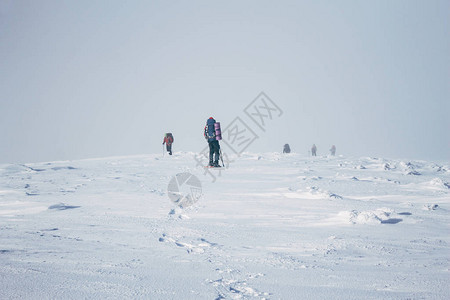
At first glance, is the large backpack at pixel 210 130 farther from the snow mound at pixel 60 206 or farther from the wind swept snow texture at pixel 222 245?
the snow mound at pixel 60 206

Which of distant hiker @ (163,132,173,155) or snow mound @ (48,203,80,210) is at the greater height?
distant hiker @ (163,132,173,155)

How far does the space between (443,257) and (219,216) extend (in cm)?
392

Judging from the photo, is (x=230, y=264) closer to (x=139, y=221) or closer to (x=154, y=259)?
(x=154, y=259)

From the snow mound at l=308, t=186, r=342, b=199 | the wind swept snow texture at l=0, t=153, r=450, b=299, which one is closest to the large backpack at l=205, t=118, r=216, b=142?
the wind swept snow texture at l=0, t=153, r=450, b=299

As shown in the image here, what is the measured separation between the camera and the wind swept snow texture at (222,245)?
3.35 m

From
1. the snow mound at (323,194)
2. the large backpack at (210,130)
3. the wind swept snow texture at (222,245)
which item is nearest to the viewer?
the wind swept snow texture at (222,245)

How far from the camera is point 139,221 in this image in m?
6.19

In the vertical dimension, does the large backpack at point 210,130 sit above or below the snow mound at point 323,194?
above

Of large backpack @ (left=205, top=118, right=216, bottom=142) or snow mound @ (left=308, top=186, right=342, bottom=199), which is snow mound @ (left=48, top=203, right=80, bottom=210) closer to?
snow mound @ (left=308, top=186, right=342, bottom=199)

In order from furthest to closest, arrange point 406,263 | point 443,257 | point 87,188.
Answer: point 87,188
point 443,257
point 406,263

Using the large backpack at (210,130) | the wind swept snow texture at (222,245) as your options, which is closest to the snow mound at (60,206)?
the wind swept snow texture at (222,245)

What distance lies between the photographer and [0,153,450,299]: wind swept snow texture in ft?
11.0

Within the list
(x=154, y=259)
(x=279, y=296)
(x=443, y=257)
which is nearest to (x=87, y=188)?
(x=154, y=259)

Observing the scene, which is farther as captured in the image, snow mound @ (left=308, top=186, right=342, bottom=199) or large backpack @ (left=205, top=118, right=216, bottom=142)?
large backpack @ (left=205, top=118, right=216, bottom=142)
